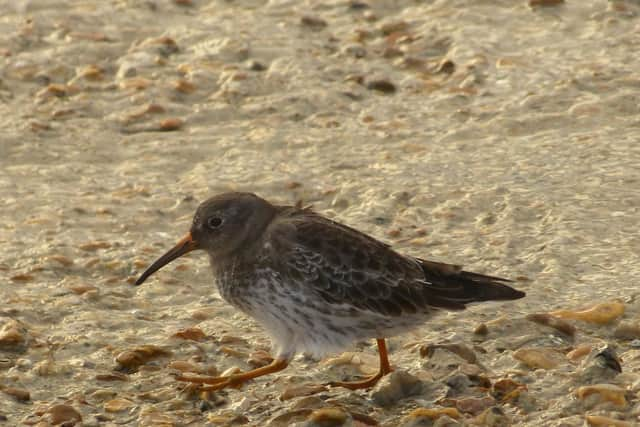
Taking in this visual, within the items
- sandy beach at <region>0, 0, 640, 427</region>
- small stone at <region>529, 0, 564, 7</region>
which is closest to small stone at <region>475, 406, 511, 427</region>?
sandy beach at <region>0, 0, 640, 427</region>

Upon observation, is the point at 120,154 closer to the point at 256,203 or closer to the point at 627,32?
the point at 256,203

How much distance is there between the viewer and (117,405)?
7984 mm

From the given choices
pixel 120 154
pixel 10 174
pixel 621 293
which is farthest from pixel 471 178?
pixel 10 174

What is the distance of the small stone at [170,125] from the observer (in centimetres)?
1207

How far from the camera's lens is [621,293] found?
900 cm

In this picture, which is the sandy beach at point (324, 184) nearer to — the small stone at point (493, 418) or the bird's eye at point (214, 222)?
the small stone at point (493, 418)

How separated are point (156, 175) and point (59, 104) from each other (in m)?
1.75

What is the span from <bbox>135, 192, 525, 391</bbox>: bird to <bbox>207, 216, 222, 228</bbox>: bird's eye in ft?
0.52

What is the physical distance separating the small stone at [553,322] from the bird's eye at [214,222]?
2.20 meters

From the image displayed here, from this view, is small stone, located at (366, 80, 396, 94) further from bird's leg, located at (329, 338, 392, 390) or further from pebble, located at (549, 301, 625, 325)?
bird's leg, located at (329, 338, 392, 390)

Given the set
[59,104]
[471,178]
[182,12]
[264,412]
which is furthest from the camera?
[182,12]

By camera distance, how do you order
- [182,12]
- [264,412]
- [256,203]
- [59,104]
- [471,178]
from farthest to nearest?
[182,12] → [59,104] → [471,178] → [256,203] → [264,412]

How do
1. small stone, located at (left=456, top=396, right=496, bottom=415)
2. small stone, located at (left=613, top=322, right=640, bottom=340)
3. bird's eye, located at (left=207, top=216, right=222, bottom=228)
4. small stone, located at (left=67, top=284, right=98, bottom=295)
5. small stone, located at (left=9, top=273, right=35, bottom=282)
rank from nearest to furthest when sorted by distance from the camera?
small stone, located at (left=456, top=396, right=496, bottom=415), small stone, located at (left=613, top=322, right=640, bottom=340), bird's eye, located at (left=207, top=216, right=222, bottom=228), small stone, located at (left=67, top=284, right=98, bottom=295), small stone, located at (left=9, top=273, right=35, bottom=282)

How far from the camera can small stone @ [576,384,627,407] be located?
7.57 meters
